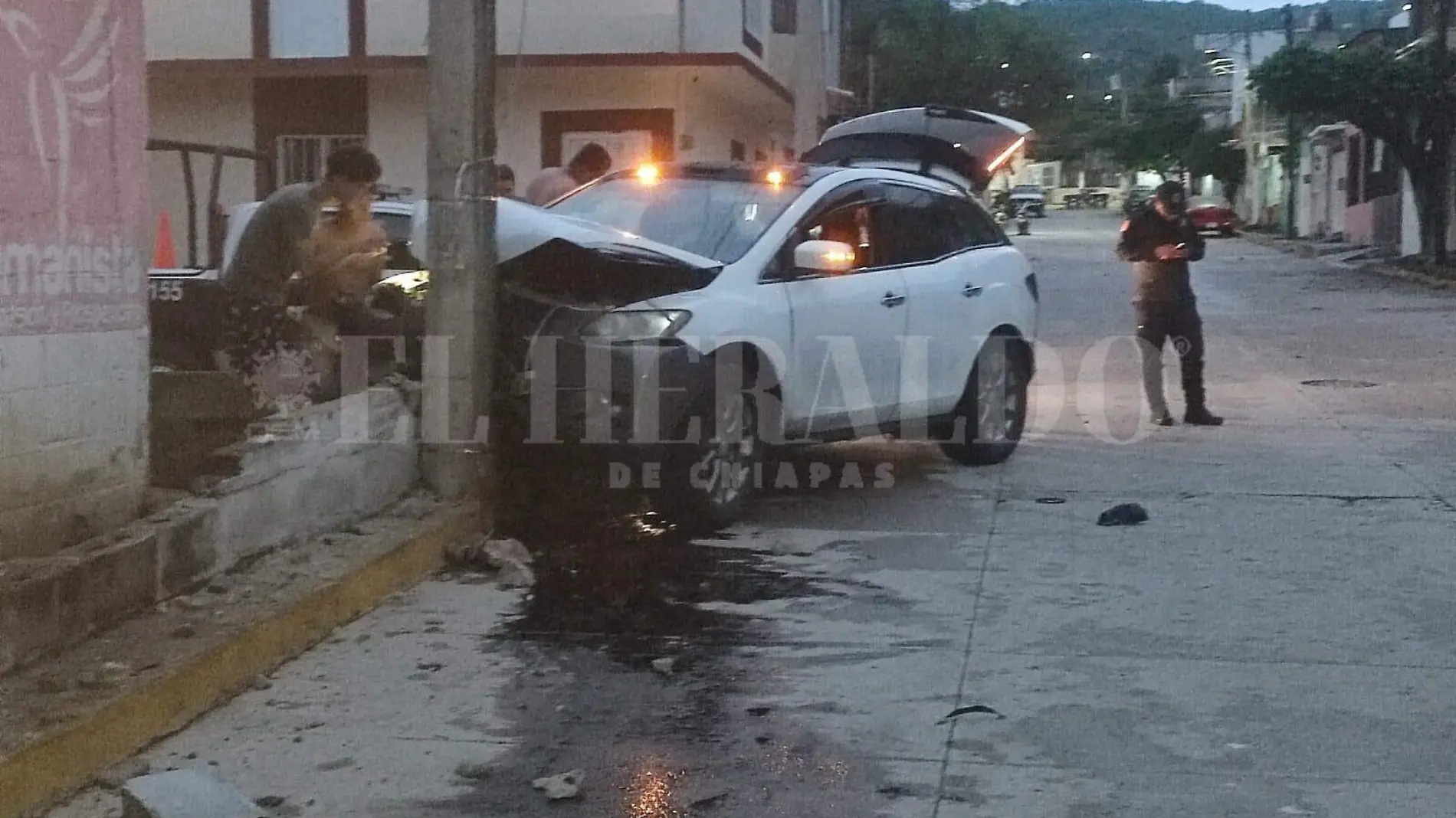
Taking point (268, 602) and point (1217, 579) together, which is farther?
point (1217, 579)

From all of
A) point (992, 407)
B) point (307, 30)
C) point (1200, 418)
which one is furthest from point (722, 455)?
point (307, 30)

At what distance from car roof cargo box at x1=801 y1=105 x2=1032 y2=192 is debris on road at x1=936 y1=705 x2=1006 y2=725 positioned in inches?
274

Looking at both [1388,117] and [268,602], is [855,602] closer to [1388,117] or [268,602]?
[268,602]

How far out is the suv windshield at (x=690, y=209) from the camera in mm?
8500

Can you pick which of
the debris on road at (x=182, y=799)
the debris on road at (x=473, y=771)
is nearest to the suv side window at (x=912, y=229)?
the debris on road at (x=473, y=771)

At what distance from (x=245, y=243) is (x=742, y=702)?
13.9 feet

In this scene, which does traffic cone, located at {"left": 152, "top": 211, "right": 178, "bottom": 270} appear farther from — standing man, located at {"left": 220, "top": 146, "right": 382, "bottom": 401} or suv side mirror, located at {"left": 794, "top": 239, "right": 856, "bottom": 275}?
suv side mirror, located at {"left": 794, "top": 239, "right": 856, "bottom": 275}

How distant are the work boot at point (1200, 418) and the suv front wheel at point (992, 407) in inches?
76.8

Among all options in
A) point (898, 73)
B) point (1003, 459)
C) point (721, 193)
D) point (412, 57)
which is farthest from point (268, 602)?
point (898, 73)

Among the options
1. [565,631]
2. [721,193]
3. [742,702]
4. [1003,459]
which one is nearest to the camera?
[742,702]

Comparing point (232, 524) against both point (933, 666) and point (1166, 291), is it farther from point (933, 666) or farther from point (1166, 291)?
point (1166, 291)

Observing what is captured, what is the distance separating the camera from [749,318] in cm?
805

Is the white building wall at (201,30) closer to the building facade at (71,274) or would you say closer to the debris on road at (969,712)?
the building facade at (71,274)

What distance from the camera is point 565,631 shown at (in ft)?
21.3
